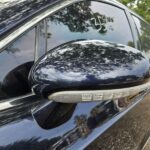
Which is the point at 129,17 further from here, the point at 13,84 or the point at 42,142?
the point at 42,142

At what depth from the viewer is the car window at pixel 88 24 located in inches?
87.1

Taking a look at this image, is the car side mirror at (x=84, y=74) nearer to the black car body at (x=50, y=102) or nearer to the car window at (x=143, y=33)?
the black car body at (x=50, y=102)

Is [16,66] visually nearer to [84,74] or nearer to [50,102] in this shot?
[50,102]

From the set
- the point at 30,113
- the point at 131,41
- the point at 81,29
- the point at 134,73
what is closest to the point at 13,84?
the point at 30,113

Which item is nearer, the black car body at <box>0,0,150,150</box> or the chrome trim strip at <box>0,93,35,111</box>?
the black car body at <box>0,0,150,150</box>

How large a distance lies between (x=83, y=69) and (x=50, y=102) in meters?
0.22

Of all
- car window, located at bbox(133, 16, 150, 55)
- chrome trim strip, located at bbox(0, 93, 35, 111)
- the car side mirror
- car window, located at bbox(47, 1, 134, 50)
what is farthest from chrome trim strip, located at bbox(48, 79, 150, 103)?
car window, located at bbox(133, 16, 150, 55)

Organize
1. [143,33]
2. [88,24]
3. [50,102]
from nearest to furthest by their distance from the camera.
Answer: [50,102] < [88,24] < [143,33]

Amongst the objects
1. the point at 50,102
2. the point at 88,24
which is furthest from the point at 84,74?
the point at 88,24

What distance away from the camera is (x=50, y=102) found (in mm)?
1737

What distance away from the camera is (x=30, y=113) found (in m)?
1.67

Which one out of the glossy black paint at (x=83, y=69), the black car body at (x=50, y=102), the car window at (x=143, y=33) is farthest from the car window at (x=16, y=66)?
the car window at (x=143, y=33)

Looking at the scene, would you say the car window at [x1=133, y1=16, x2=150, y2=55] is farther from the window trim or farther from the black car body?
the window trim

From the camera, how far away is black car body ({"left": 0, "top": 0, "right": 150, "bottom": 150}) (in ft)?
5.19
